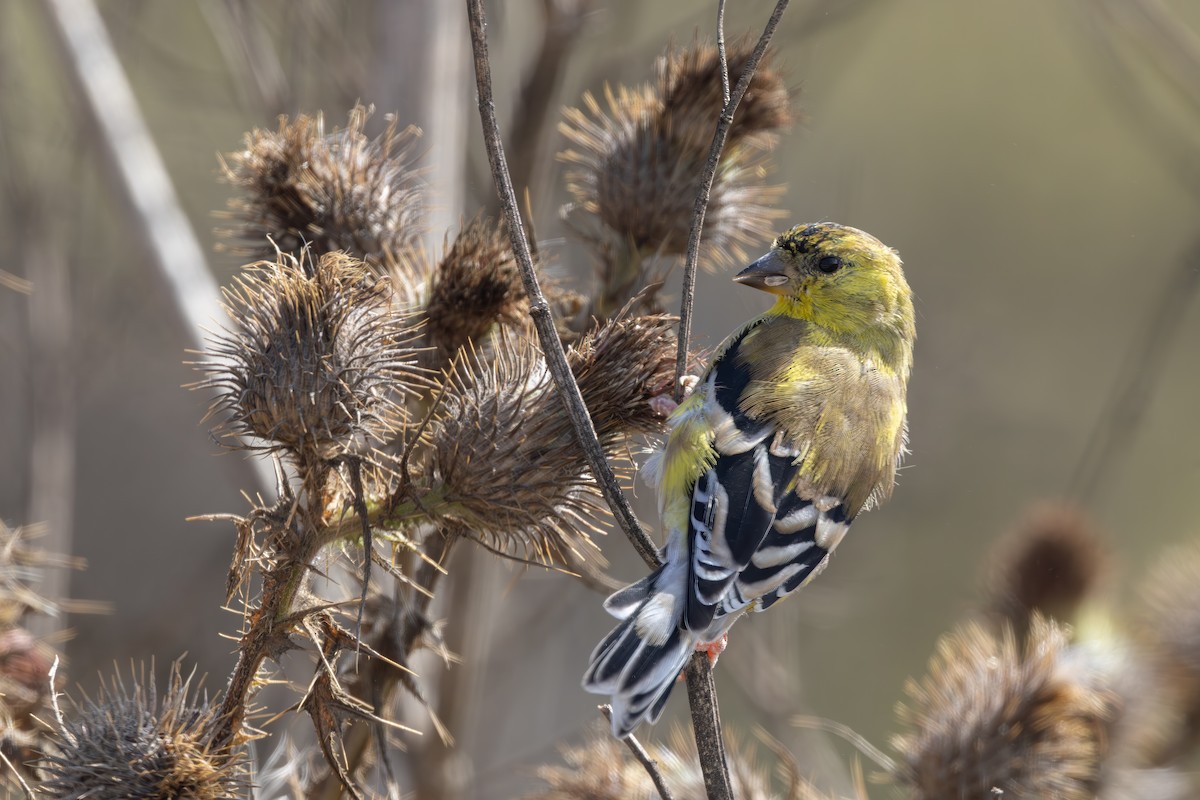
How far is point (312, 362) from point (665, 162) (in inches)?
45.4

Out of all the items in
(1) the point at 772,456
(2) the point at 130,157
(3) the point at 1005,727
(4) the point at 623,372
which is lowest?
(3) the point at 1005,727

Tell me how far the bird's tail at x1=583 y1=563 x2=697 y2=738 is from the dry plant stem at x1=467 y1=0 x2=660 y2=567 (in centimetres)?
10

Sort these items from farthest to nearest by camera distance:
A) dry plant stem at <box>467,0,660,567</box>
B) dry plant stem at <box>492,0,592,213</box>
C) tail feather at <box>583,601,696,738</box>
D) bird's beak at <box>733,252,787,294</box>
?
dry plant stem at <box>492,0,592,213</box>, bird's beak at <box>733,252,787,294</box>, tail feather at <box>583,601,696,738</box>, dry plant stem at <box>467,0,660,567</box>

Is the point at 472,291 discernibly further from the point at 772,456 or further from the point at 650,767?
the point at 650,767

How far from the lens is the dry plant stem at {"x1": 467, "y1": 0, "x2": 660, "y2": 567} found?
1689 millimetres

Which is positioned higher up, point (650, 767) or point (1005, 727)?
point (650, 767)

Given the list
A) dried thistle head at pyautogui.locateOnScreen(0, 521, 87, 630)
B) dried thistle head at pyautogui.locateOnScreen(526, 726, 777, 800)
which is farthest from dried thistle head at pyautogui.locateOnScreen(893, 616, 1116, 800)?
dried thistle head at pyautogui.locateOnScreen(0, 521, 87, 630)

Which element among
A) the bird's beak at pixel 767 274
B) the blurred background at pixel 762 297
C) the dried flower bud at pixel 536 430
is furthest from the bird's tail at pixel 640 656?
the bird's beak at pixel 767 274

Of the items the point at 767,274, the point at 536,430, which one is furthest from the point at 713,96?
the point at 536,430

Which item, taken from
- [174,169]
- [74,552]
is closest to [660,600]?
[74,552]

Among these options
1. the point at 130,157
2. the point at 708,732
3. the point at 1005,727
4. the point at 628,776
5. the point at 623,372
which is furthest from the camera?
the point at 130,157

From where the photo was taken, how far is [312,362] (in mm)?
2004

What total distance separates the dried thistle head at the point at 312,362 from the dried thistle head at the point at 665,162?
81 cm

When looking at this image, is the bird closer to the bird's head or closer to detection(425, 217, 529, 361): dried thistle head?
the bird's head
